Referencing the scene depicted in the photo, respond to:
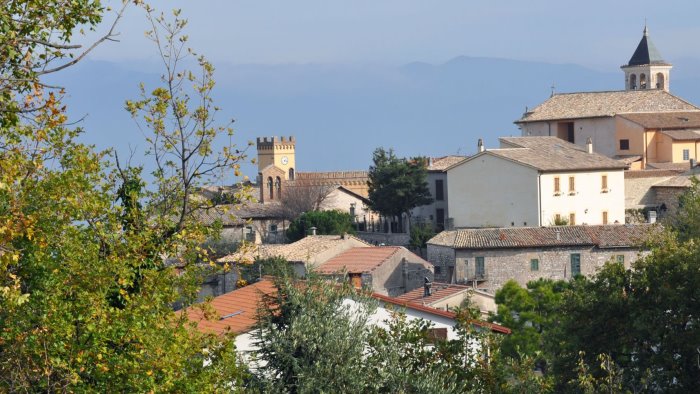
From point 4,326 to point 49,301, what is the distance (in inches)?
19.5

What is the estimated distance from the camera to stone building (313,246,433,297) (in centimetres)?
5012

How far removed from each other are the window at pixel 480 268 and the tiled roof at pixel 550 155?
7.73 meters

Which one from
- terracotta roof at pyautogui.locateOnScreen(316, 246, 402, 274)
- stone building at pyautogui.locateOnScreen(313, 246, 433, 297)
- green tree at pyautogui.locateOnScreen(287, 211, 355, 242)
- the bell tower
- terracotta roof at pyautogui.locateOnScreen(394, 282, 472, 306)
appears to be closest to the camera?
terracotta roof at pyautogui.locateOnScreen(394, 282, 472, 306)

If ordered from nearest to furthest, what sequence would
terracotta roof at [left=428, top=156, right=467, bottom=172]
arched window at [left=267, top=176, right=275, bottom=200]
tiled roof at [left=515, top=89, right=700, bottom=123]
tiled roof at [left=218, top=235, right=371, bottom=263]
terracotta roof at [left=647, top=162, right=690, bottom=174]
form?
tiled roof at [left=218, top=235, right=371, bottom=263] < terracotta roof at [left=647, top=162, right=690, bottom=174] < terracotta roof at [left=428, top=156, right=467, bottom=172] < tiled roof at [left=515, top=89, right=700, bottom=123] < arched window at [left=267, top=176, right=275, bottom=200]

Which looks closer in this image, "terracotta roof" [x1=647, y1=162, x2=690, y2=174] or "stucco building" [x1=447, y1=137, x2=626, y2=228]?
"stucco building" [x1=447, y1=137, x2=626, y2=228]

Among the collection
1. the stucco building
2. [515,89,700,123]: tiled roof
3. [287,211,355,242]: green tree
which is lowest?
[287,211,355,242]: green tree

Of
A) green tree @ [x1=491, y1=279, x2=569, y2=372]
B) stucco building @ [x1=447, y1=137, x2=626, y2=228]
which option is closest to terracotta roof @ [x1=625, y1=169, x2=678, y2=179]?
stucco building @ [x1=447, y1=137, x2=626, y2=228]

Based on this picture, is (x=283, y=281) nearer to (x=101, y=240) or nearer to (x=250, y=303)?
(x=101, y=240)

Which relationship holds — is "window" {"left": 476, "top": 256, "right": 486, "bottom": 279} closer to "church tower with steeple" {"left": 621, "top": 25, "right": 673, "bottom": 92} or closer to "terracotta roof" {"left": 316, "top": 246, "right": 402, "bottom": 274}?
"terracotta roof" {"left": 316, "top": 246, "right": 402, "bottom": 274}

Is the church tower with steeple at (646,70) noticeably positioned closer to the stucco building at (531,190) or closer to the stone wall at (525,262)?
the stucco building at (531,190)

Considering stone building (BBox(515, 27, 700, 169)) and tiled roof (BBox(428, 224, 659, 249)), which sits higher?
stone building (BBox(515, 27, 700, 169))

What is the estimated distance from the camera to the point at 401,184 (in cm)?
6644

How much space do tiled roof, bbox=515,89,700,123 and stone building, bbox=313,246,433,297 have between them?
77.4ft

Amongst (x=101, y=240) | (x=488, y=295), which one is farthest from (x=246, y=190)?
(x=488, y=295)
